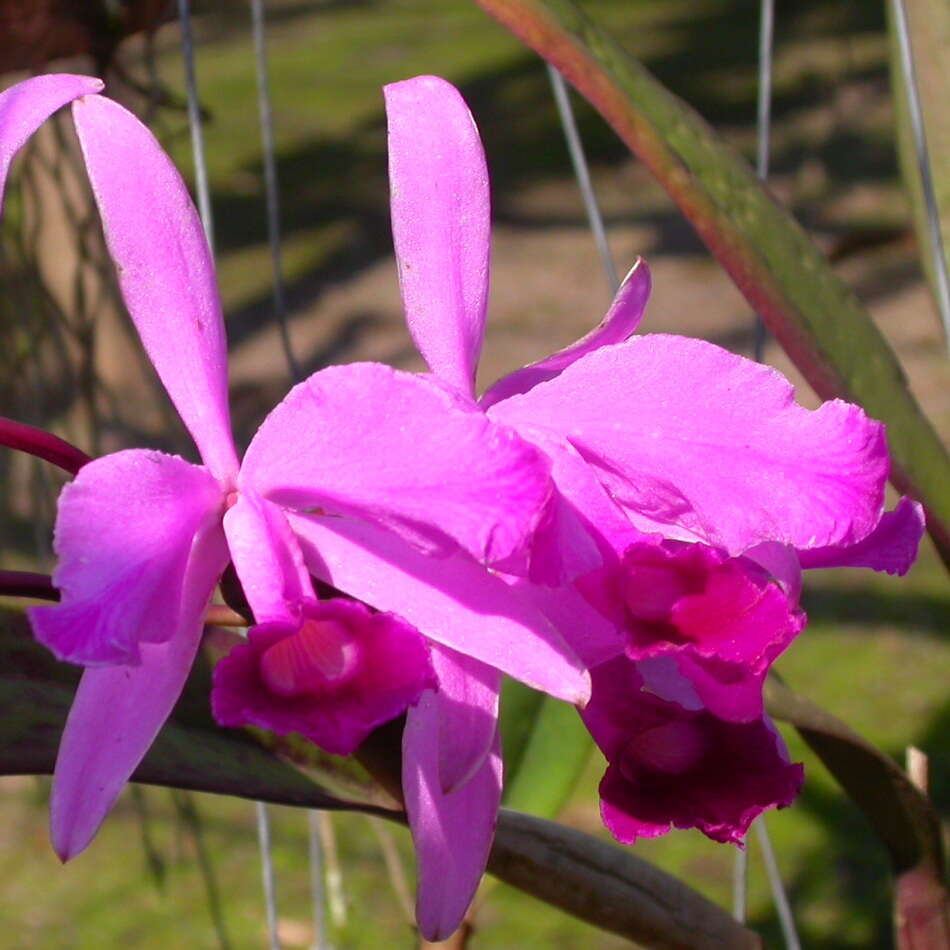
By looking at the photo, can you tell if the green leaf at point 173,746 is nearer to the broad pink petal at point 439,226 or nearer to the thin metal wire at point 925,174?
the broad pink petal at point 439,226

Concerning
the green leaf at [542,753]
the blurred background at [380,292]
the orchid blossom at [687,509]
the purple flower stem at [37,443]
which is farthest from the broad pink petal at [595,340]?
the blurred background at [380,292]

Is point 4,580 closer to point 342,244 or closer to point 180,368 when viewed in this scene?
point 180,368

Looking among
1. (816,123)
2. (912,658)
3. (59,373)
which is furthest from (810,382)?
→ (816,123)

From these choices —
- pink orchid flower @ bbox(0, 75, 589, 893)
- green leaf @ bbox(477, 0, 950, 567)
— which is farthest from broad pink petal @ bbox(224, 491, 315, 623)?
green leaf @ bbox(477, 0, 950, 567)

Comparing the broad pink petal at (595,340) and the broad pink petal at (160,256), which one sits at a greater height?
the broad pink petal at (160,256)

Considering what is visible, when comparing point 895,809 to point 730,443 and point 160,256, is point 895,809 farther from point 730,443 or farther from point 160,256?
point 160,256

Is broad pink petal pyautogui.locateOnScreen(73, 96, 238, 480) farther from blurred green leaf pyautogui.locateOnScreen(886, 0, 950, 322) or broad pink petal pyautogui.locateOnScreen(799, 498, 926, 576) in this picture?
blurred green leaf pyautogui.locateOnScreen(886, 0, 950, 322)
